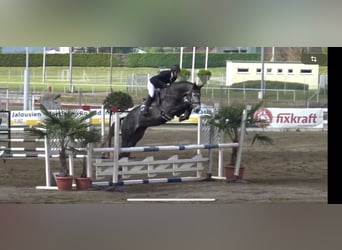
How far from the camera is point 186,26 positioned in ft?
12.9

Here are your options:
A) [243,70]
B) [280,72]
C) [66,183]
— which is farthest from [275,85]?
[66,183]

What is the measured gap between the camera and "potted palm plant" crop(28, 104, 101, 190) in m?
4.12

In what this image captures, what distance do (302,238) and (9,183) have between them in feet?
5.96

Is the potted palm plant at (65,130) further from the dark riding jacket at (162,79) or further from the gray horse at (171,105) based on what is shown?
the dark riding jacket at (162,79)

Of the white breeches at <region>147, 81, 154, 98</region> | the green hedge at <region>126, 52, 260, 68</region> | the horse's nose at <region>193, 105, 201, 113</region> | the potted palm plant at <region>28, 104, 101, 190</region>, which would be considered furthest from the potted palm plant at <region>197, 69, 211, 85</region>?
the potted palm plant at <region>28, 104, 101, 190</region>

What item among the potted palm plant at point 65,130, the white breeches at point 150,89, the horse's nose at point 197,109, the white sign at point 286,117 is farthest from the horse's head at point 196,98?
the potted palm plant at point 65,130

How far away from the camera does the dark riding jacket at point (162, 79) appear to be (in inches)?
161

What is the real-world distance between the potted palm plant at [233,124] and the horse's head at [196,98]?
125 millimetres

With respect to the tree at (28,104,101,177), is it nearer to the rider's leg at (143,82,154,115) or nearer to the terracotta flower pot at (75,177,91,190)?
the terracotta flower pot at (75,177,91,190)

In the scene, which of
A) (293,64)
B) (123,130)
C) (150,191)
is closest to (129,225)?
(150,191)

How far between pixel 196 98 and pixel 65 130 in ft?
2.61

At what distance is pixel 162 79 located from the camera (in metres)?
4.11

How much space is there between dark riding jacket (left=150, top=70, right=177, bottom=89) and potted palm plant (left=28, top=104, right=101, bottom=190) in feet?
1.30

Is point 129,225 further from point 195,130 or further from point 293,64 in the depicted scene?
point 293,64
